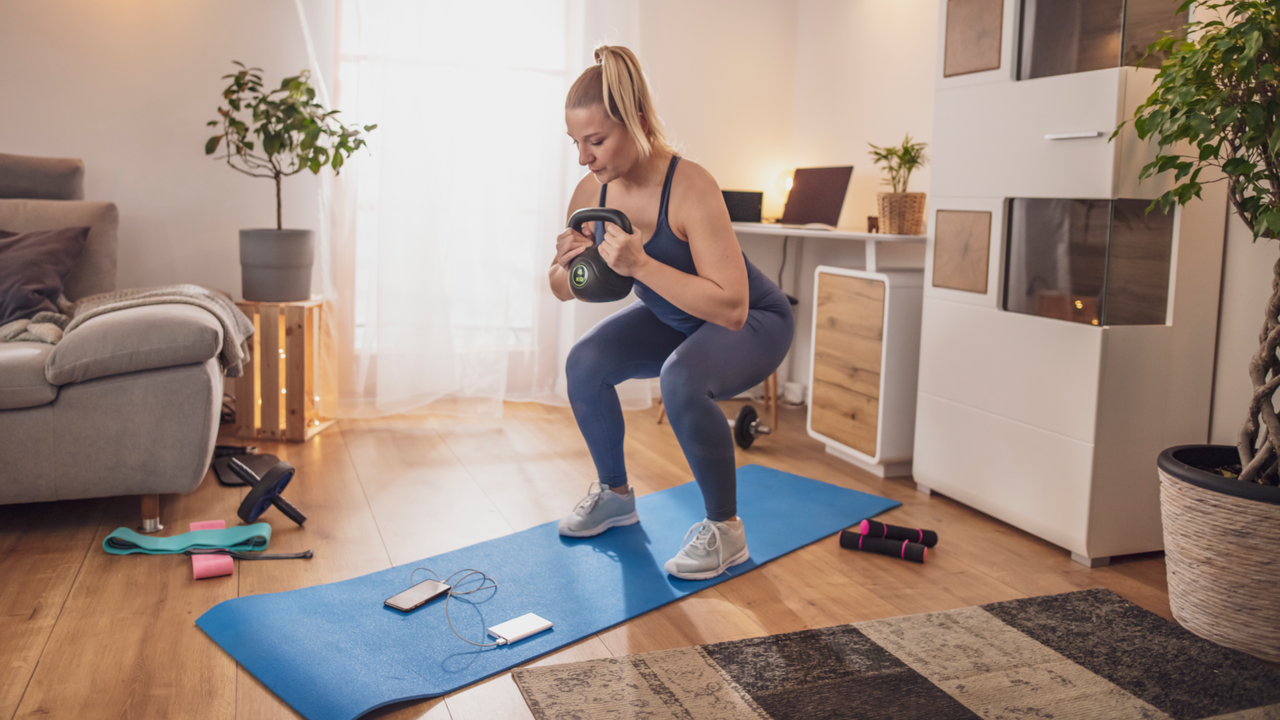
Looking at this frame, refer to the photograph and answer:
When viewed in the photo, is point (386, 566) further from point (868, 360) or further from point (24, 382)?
point (868, 360)

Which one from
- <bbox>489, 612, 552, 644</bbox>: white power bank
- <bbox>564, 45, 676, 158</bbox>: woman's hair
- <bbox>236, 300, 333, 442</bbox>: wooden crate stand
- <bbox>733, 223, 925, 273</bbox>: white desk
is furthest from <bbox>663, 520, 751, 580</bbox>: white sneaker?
<bbox>236, 300, 333, 442</bbox>: wooden crate stand

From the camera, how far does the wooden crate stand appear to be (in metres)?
2.95

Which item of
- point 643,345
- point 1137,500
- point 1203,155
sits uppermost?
point 1203,155

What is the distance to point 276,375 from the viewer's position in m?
2.98

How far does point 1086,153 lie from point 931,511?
3.32ft

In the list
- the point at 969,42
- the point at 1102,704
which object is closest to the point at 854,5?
the point at 969,42

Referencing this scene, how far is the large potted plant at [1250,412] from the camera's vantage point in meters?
1.60

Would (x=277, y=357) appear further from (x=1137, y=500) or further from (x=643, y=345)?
(x=1137, y=500)

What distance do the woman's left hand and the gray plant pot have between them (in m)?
1.53

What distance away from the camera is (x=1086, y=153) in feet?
6.77

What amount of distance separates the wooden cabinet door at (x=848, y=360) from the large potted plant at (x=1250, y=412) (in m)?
1.02

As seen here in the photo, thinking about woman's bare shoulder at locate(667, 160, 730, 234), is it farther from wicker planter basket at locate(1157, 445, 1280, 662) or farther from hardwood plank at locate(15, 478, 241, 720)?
hardwood plank at locate(15, 478, 241, 720)

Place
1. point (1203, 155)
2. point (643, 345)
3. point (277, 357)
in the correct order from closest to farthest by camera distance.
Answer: point (1203, 155), point (643, 345), point (277, 357)

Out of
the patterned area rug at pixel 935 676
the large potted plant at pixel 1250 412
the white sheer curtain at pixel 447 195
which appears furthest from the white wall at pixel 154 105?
→ the large potted plant at pixel 1250 412
